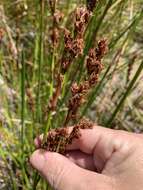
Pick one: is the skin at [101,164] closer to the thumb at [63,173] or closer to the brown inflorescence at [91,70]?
the thumb at [63,173]

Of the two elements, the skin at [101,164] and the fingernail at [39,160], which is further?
the fingernail at [39,160]

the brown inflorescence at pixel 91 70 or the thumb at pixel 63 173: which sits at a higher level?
the brown inflorescence at pixel 91 70

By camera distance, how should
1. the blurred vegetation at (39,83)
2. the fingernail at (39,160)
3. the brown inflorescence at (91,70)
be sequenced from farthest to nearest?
1. the blurred vegetation at (39,83)
2. the fingernail at (39,160)
3. the brown inflorescence at (91,70)

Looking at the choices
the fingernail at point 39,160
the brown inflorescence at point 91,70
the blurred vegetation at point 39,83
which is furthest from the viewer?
the blurred vegetation at point 39,83

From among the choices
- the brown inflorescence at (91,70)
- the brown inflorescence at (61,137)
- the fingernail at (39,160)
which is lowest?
the fingernail at (39,160)

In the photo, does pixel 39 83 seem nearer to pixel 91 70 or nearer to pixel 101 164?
pixel 101 164

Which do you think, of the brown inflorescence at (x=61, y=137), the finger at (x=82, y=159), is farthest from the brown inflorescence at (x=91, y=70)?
the finger at (x=82, y=159)

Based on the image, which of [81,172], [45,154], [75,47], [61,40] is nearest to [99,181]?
[81,172]

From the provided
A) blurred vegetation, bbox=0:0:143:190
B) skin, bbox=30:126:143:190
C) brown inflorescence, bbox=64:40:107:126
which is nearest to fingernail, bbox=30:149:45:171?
skin, bbox=30:126:143:190
